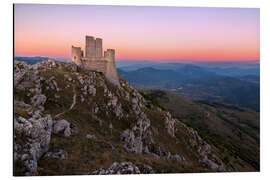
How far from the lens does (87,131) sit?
24.0m

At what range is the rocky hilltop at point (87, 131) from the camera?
54.7 ft

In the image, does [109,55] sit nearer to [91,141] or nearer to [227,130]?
[91,141]

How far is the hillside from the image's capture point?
225 feet

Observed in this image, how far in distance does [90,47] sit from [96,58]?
2.91 metres

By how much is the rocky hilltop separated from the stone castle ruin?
76.0 inches

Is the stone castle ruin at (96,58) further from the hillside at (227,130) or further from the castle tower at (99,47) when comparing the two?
the hillside at (227,130)

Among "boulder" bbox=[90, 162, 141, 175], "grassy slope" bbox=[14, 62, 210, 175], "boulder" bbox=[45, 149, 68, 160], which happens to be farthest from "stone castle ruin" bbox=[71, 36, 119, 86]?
"boulder" bbox=[90, 162, 141, 175]

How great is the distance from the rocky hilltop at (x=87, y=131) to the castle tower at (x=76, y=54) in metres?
2.17

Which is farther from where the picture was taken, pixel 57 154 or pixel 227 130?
pixel 227 130

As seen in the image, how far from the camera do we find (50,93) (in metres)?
28.4

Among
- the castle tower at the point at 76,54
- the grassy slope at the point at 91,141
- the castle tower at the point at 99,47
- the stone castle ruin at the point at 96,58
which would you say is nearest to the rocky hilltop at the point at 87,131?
the grassy slope at the point at 91,141

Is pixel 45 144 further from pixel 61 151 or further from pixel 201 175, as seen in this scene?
pixel 201 175

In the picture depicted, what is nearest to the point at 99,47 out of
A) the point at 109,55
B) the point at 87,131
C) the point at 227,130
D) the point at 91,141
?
the point at 109,55
